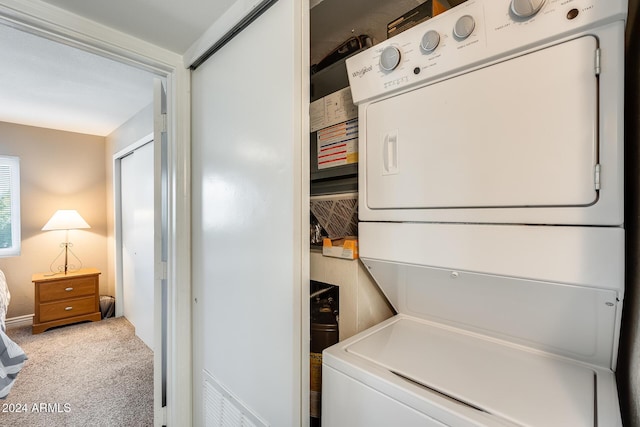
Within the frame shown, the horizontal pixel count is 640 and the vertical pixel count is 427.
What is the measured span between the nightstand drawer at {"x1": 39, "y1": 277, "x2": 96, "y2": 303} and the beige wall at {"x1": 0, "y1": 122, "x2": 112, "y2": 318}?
0.41 meters

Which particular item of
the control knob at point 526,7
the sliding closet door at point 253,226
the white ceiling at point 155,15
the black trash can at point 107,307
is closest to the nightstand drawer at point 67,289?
the black trash can at point 107,307

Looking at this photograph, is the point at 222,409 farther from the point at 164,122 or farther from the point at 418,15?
the point at 418,15

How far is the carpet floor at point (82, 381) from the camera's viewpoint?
1.99 metres

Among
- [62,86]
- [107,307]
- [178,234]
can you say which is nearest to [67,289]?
[107,307]

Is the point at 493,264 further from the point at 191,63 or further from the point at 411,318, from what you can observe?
the point at 191,63

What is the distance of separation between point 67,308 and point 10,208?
1.41m

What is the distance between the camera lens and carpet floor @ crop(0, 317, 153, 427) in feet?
6.54

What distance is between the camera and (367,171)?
950 mm

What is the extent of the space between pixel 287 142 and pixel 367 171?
0.27 metres

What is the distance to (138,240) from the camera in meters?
3.23

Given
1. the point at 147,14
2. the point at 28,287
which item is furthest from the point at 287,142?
the point at 28,287

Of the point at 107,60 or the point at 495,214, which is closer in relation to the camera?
the point at 495,214

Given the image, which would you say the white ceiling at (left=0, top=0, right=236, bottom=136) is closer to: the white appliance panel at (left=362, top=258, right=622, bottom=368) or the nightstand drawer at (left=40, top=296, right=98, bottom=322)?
the white appliance panel at (left=362, top=258, right=622, bottom=368)

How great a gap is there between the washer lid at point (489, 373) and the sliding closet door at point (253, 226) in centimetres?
28
